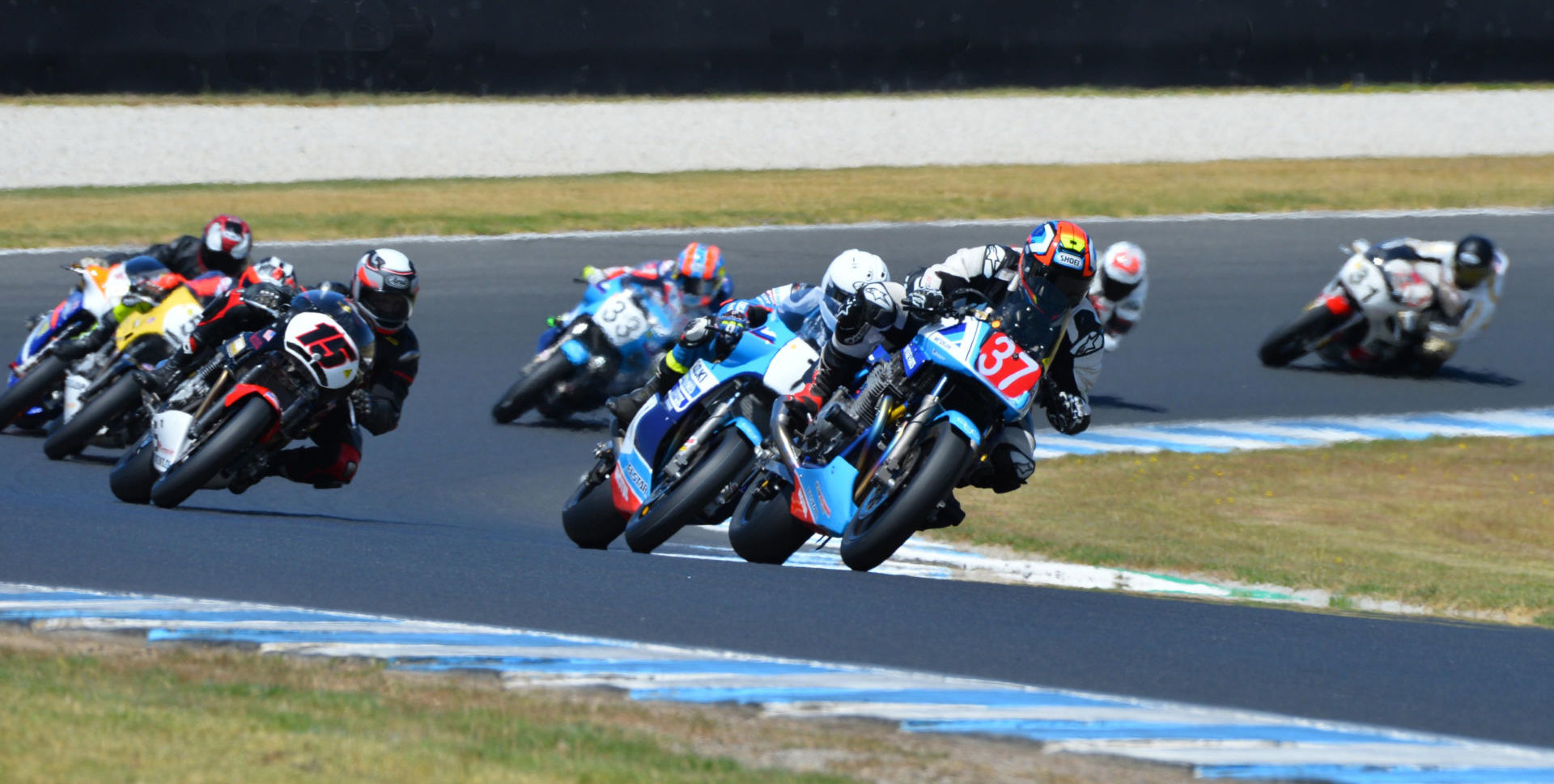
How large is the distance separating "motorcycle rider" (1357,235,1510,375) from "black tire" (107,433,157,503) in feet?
30.1

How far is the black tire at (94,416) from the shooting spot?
357 inches

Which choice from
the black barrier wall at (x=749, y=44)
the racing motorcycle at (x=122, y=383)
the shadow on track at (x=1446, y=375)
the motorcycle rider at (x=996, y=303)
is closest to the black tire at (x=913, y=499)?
the motorcycle rider at (x=996, y=303)

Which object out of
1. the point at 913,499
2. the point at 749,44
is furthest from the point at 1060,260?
the point at 749,44

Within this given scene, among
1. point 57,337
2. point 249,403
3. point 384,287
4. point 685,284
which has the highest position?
point 384,287

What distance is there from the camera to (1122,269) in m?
12.2

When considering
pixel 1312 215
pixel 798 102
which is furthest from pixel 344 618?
pixel 798 102

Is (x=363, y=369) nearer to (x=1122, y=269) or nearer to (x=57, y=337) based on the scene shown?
(x=57, y=337)

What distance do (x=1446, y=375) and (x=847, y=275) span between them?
27.8 feet

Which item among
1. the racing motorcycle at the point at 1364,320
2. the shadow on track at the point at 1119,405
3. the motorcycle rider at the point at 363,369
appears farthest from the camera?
the racing motorcycle at the point at 1364,320

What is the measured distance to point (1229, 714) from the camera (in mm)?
4734

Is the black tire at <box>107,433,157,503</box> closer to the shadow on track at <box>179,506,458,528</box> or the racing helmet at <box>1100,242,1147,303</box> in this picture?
the shadow on track at <box>179,506,458,528</box>

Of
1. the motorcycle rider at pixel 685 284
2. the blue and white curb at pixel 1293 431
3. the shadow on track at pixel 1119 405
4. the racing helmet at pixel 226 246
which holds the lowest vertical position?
the shadow on track at pixel 1119 405

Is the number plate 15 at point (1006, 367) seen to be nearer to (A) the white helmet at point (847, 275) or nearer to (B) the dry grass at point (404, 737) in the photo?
(A) the white helmet at point (847, 275)

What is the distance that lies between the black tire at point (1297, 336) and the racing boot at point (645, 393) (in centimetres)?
764
